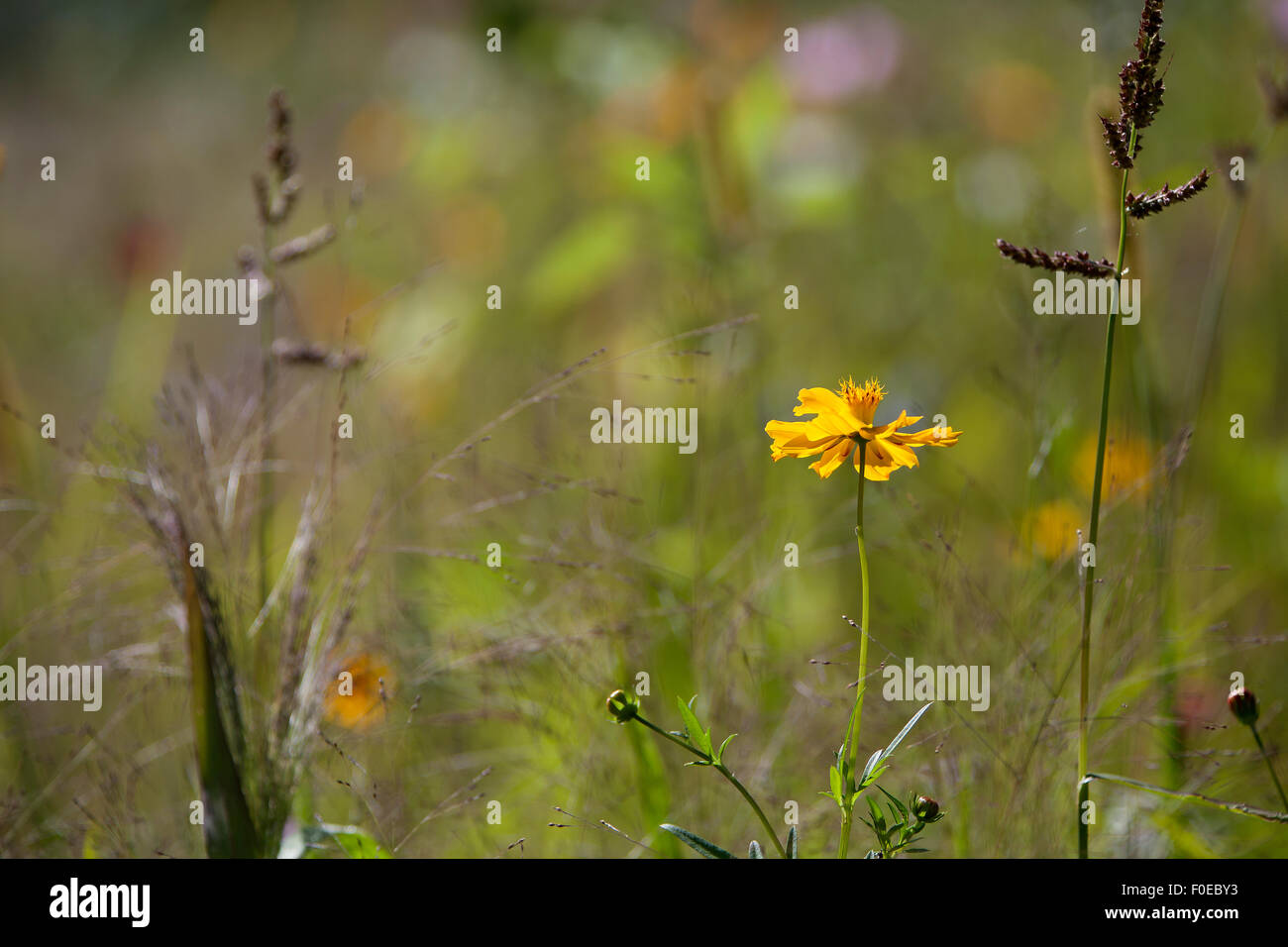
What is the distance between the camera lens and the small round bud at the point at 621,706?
2.60 feet

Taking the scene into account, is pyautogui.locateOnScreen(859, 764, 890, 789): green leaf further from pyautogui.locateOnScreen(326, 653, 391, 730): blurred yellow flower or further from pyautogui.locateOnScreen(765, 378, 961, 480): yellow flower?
pyautogui.locateOnScreen(326, 653, 391, 730): blurred yellow flower

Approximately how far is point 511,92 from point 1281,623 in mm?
2208

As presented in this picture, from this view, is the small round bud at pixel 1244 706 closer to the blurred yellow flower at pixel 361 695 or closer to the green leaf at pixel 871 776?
the green leaf at pixel 871 776

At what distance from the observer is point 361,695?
159cm

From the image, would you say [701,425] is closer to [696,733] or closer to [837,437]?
[837,437]

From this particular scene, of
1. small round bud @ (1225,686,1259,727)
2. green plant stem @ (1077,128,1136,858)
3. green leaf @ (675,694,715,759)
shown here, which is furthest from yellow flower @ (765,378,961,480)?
small round bud @ (1225,686,1259,727)

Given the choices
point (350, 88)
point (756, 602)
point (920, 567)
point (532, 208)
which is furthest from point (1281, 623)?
point (350, 88)

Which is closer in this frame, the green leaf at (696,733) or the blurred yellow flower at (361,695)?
the green leaf at (696,733)

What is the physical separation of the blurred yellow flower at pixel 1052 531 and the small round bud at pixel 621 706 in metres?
0.60

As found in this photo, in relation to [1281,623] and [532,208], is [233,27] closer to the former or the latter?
[532,208]

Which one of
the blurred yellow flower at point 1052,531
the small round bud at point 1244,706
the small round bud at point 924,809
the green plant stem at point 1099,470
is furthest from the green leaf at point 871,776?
the blurred yellow flower at point 1052,531

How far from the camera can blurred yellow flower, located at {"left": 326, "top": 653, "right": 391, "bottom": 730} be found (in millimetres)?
1312

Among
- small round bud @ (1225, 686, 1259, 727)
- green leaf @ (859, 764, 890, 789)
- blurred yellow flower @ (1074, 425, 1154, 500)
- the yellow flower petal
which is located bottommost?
green leaf @ (859, 764, 890, 789)

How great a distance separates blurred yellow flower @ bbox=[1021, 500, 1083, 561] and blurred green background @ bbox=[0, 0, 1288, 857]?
0.02 meters
